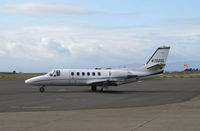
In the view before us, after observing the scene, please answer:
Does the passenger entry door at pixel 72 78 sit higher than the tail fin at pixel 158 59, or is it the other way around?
the tail fin at pixel 158 59

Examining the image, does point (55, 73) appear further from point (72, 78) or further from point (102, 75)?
point (102, 75)

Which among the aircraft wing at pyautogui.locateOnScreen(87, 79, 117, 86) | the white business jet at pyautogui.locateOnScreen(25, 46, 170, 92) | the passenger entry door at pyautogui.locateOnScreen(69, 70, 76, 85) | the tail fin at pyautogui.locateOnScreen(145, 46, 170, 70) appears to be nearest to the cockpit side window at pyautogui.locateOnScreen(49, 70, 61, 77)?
the white business jet at pyautogui.locateOnScreen(25, 46, 170, 92)

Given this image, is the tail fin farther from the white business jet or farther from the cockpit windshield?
the cockpit windshield

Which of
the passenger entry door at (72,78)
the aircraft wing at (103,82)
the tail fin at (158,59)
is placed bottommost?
the aircraft wing at (103,82)

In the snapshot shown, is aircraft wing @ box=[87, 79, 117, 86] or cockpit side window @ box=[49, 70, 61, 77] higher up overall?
cockpit side window @ box=[49, 70, 61, 77]

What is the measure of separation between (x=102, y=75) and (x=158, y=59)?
5.73 m

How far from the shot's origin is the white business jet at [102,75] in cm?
3222

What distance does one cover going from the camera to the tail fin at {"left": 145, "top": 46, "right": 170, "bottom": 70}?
112 ft

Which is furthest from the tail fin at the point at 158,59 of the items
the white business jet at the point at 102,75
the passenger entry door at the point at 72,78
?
the passenger entry door at the point at 72,78

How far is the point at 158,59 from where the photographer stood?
113 feet

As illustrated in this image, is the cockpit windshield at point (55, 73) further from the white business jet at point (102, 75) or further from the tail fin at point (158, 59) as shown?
the tail fin at point (158, 59)

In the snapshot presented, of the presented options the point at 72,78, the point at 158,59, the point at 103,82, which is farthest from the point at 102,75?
the point at 158,59

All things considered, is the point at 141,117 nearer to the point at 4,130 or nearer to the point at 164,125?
the point at 164,125

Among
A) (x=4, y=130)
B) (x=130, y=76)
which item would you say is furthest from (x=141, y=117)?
(x=130, y=76)
